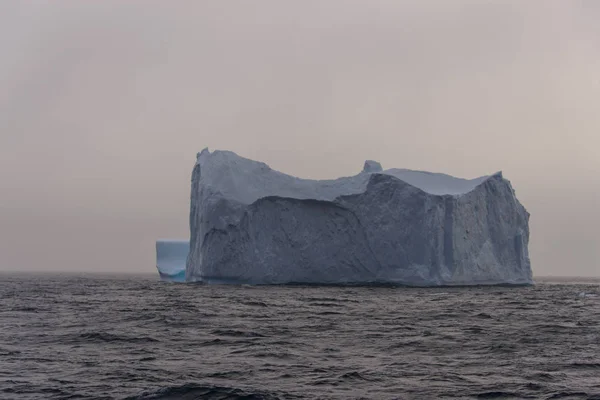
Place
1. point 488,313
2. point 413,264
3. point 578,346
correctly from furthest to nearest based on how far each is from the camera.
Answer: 1. point 413,264
2. point 488,313
3. point 578,346

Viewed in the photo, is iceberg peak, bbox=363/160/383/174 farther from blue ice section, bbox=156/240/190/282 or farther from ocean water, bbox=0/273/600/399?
ocean water, bbox=0/273/600/399

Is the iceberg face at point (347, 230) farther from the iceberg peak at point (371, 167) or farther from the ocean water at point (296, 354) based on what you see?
the ocean water at point (296, 354)

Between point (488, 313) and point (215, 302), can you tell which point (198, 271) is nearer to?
point (215, 302)

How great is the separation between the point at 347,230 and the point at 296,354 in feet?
66.6

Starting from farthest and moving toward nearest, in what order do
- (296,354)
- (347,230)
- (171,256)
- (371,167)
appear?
(171,256), (371,167), (347,230), (296,354)

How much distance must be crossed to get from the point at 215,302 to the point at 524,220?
18.0 metres

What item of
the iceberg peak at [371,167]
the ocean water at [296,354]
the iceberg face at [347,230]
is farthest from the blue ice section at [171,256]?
the ocean water at [296,354]

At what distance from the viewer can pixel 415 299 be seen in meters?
22.9

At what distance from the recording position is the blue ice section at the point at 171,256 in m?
42.1

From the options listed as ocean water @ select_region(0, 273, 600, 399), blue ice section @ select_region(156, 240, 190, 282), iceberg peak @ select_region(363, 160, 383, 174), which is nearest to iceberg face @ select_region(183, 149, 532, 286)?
iceberg peak @ select_region(363, 160, 383, 174)

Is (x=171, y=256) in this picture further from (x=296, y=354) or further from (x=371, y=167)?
(x=296, y=354)

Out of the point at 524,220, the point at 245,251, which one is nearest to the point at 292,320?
the point at 245,251

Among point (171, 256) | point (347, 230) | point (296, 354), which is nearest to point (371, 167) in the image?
point (347, 230)

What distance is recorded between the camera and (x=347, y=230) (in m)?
30.6
